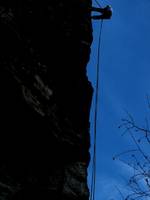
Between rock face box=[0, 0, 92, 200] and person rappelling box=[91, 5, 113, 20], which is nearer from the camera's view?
rock face box=[0, 0, 92, 200]

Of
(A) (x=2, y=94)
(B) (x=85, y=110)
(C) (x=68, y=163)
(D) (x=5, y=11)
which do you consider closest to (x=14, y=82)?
(A) (x=2, y=94)

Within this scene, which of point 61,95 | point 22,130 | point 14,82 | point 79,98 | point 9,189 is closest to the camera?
point 9,189

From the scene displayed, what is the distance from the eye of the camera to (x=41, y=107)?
17.6 feet

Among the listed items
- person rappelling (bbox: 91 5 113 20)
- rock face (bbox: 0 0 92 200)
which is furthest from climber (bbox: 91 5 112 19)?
rock face (bbox: 0 0 92 200)

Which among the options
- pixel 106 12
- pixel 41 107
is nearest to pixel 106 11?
pixel 106 12

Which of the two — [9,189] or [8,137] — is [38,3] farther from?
[9,189]

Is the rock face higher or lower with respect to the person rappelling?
lower

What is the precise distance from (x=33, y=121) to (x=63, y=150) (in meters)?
0.74

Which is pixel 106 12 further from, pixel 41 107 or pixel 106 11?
pixel 41 107

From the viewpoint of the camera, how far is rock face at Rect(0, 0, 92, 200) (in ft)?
16.1

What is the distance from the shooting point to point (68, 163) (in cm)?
561

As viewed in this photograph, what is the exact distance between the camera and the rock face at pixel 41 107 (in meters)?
4.91

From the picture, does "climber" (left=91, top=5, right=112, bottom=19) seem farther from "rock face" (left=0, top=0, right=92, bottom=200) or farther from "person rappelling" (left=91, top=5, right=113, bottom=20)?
"rock face" (left=0, top=0, right=92, bottom=200)

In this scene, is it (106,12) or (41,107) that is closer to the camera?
(41,107)
